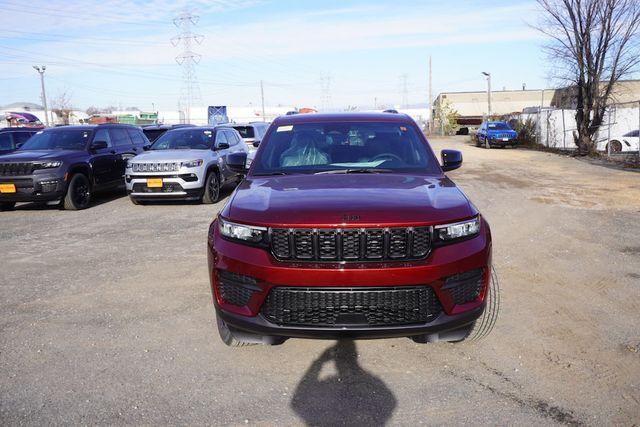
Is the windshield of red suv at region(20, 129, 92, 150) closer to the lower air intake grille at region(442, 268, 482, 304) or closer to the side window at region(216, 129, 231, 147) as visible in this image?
the side window at region(216, 129, 231, 147)

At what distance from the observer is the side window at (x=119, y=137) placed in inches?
477

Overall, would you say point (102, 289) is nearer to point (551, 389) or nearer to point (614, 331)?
point (551, 389)

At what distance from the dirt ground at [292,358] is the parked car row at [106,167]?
12.0 ft

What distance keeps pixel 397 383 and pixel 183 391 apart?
4.43ft

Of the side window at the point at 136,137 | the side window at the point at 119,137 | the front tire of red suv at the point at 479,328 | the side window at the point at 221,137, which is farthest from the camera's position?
the side window at the point at 136,137

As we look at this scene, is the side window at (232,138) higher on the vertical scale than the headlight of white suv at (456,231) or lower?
higher

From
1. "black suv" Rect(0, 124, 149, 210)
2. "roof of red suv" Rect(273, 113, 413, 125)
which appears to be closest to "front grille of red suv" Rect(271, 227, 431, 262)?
"roof of red suv" Rect(273, 113, 413, 125)

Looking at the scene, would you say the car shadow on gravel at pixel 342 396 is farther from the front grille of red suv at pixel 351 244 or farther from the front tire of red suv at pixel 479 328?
the front grille of red suv at pixel 351 244

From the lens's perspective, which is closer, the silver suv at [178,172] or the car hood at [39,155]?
the car hood at [39,155]

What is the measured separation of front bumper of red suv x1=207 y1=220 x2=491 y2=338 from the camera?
298cm

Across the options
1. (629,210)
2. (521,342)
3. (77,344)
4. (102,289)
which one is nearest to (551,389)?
(521,342)

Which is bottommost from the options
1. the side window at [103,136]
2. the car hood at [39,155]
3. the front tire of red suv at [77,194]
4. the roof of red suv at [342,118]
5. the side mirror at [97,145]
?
the front tire of red suv at [77,194]

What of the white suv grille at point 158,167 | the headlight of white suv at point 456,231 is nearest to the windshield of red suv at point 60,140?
the white suv grille at point 158,167

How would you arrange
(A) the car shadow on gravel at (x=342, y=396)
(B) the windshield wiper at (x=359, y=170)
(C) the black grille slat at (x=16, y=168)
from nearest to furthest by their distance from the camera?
(A) the car shadow on gravel at (x=342, y=396) < (B) the windshield wiper at (x=359, y=170) < (C) the black grille slat at (x=16, y=168)
